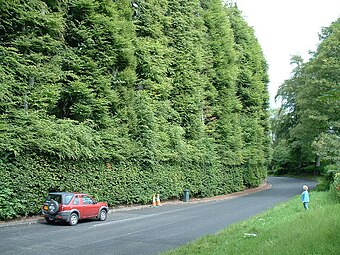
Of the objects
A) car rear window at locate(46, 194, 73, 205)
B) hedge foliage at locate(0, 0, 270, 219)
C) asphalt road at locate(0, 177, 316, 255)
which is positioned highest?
hedge foliage at locate(0, 0, 270, 219)

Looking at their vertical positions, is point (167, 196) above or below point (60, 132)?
below

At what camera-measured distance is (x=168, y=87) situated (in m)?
29.9

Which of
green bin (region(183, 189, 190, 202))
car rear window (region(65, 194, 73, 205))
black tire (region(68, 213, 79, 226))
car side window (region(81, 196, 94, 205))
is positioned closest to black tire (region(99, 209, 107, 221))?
car side window (region(81, 196, 94, 205))

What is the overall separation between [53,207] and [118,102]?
1065cm

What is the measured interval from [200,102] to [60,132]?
1840cm

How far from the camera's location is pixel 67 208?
52.2 feet

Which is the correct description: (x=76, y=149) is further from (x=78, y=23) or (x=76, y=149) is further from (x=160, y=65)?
(x=160, y=65)

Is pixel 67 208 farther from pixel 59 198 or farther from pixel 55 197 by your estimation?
pixel 55 197

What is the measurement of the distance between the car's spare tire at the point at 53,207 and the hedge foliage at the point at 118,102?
1958 millimetres

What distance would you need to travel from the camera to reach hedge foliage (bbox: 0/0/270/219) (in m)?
18.0

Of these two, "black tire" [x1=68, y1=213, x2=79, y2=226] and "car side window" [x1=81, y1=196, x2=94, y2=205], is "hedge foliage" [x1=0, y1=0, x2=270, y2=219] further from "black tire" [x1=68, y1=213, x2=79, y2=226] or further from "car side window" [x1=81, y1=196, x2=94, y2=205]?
"black tire" [x1=68, y1=213, x2=79, y2=226]

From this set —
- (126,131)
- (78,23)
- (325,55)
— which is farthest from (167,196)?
(325,55)

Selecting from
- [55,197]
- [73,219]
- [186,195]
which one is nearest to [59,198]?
[55,197]

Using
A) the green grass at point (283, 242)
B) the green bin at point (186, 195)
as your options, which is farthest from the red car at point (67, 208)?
the green bin at point (186, 195)
